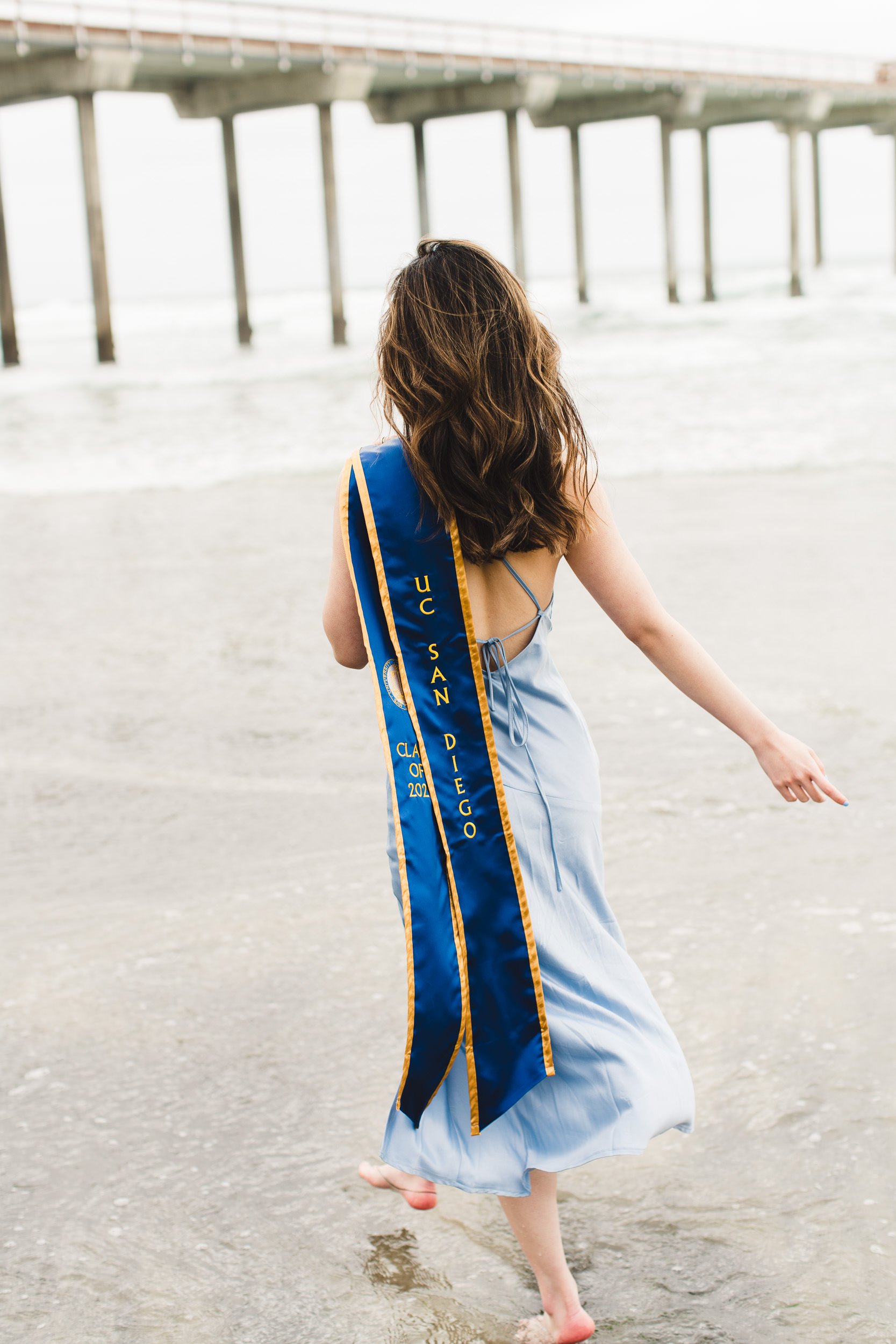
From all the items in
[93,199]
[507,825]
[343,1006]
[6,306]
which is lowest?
[343,1006]

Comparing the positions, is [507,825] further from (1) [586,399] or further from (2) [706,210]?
(2) [706,210]

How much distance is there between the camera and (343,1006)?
2.66 meters

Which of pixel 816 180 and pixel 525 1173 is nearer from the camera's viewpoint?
pixel 525 1173

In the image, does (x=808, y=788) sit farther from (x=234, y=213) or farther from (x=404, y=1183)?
(x=234, y=213)

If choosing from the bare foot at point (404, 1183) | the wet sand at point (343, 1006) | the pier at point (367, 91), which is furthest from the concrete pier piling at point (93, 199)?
the bare foot at point (404, 1183)

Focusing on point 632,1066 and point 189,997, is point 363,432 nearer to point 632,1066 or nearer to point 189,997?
point 189,997

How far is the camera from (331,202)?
24.6 metres

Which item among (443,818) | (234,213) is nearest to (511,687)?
(443,818)

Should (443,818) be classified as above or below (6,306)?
above

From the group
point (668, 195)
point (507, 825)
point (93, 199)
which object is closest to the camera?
point (507, 825)

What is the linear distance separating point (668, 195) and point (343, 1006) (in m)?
31.1

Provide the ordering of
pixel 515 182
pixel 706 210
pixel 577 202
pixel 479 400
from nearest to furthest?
1. pixel 479 400
2. pixel 515 182
3. pixel 577 202
4. pixel 706 210

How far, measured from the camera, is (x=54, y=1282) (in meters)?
1.93

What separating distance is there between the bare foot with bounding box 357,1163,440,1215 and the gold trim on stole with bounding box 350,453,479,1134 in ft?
Answer: 1.06
